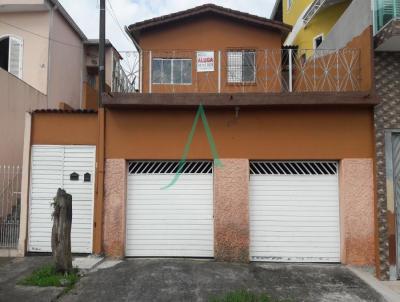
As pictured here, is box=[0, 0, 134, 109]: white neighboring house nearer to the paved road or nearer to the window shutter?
the window shutter

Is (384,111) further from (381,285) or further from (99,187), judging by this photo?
(99,187)

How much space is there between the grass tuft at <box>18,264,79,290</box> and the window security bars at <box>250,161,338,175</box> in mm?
A: 4326

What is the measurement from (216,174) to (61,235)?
3416mm

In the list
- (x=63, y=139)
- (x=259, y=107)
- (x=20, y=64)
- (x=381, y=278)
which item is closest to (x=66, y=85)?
(x=20, y=64)

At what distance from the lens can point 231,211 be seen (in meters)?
8.09

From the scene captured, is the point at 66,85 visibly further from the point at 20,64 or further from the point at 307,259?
the point at 307,259

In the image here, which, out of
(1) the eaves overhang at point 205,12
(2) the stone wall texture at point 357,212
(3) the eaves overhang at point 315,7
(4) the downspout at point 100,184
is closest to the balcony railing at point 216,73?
(1) the eaves overhang at point 205,12

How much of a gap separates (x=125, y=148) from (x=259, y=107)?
10.4 ft

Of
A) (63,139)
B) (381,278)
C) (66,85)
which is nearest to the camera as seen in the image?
(381,278)

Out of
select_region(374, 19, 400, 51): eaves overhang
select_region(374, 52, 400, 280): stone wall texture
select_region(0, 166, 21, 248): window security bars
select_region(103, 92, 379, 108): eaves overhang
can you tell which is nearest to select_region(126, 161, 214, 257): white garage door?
select_region(103, 92, 379, 108): eaves overhang

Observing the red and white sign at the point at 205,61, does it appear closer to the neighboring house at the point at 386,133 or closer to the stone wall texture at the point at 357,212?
the neighboring house at the point at 386,133

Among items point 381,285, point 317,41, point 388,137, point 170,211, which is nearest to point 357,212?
point 381,285

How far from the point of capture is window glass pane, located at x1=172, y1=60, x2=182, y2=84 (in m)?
11.0

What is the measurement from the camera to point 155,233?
8.34 m
